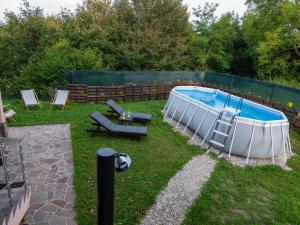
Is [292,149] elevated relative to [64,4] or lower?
lower

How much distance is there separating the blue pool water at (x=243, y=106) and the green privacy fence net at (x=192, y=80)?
2265mm

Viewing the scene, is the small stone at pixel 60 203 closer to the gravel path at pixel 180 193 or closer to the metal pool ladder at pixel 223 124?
the gravel path at pixel 180 193

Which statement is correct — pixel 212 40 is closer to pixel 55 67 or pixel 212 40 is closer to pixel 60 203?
pixel 55 67

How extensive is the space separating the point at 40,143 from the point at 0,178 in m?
2.44

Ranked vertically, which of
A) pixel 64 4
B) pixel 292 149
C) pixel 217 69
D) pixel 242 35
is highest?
pixel 64 4

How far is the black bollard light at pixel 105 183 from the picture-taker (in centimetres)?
240

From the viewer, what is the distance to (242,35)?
2575cm

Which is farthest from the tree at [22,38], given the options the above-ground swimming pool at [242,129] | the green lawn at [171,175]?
the above-ground swimming pool at [242,129]

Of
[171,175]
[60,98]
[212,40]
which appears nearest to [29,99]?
[60,98]

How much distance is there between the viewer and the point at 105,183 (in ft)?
8.05

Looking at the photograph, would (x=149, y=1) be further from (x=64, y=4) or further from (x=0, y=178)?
(x=0, y=178)

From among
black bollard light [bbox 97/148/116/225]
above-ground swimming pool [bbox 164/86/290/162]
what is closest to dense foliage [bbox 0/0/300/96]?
above-ground swimming pool [bbox 164/86/290/162]

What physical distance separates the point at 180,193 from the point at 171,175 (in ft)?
2.74

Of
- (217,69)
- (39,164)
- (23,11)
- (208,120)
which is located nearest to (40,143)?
(39,164)
